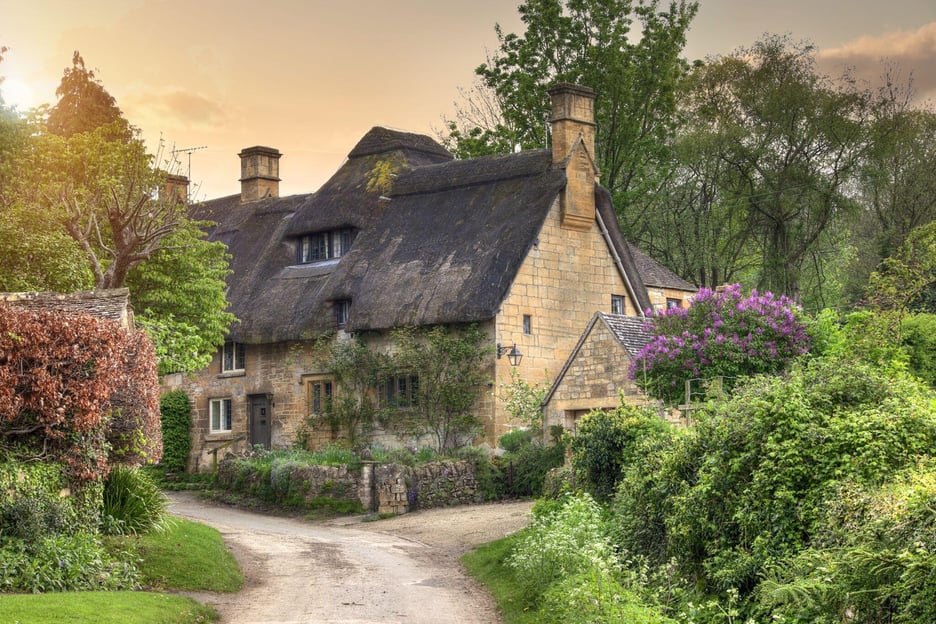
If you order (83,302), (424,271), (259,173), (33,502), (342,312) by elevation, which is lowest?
(33,502)

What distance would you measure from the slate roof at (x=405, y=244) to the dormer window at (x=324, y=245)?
1.17 feet

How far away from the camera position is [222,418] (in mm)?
41094

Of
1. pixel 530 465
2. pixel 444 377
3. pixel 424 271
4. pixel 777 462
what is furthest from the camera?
pixel 424 271

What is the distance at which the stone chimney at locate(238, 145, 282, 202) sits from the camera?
48.0 m

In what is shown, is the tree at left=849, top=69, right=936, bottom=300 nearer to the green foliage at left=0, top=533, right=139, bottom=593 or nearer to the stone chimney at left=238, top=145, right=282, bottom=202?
the stone chimney at left=238, top=145, right=282, bottom=202

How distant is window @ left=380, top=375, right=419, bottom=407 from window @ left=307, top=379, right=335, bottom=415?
74.5 inches

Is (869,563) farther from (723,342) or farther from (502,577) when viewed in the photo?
(723,342)

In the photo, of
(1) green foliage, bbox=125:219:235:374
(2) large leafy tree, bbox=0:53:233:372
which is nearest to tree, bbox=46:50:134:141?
(2) large leafy tree, bbox=0:53:233:372

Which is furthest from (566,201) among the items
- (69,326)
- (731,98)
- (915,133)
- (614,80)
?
(69,326)

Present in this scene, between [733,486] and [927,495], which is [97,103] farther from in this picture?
[927,495]

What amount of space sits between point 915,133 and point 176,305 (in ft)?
87.0

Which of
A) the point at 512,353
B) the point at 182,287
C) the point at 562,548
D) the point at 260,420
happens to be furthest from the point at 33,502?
the point at 260,420

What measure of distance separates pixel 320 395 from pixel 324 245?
224 inches

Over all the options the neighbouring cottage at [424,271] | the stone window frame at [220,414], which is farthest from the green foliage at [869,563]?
the stone window frame at [220,414]
